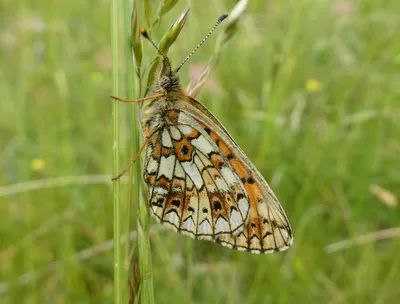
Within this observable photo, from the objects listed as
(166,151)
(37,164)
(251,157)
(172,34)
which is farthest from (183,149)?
(37,164)

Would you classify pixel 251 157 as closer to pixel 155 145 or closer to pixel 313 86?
pixel 313 86

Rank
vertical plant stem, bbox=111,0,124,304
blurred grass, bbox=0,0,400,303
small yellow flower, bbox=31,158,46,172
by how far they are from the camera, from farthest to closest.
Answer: small yellow flower, bbox=31,158,46,172 < blurred grass, bbox=0,0,400,303 < vertical plant stem, bbox=111,0,124,304

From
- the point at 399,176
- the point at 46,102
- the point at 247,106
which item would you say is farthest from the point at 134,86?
the point at 46,102

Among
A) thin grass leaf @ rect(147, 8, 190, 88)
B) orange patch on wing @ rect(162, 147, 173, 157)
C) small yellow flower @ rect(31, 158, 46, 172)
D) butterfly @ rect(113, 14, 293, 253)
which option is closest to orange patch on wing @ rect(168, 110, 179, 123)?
butterfly @ rect(113, 14, 293, 253)

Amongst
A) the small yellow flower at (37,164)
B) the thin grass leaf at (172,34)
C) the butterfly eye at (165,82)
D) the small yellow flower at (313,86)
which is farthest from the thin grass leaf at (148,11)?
the small yellow flower at (313,86)

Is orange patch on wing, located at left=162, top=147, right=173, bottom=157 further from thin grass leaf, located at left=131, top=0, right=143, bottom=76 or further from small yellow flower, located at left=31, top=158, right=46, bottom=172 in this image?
small yellow flower, located at left=31, top=158, right=46, bottom=172

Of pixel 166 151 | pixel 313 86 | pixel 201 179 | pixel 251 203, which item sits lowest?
pixel 251 203

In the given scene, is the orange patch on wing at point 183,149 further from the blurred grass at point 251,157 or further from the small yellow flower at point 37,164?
the small yellow flower at point 37,164

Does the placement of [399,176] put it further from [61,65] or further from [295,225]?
[61,65]

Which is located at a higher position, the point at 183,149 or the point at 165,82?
the point at 165,82
